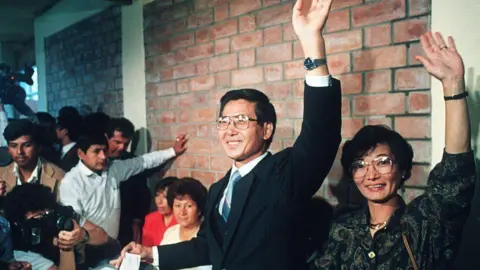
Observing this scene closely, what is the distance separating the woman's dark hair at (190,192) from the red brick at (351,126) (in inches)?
35.6

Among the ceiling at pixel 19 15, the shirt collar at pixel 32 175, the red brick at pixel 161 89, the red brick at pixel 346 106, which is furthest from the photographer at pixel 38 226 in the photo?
the ceiling at pixel 19 15

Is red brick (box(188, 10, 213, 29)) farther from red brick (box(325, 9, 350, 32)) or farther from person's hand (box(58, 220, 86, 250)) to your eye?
person's hand (box(58, 220, 86, 250))

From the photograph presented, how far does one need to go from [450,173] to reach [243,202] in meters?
0.66

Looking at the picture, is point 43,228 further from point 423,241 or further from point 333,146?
point 423,241

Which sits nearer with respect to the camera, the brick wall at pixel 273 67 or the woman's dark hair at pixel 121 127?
the brick wall at pixel 273 67

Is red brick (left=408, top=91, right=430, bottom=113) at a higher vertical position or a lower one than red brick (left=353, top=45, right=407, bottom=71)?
lower

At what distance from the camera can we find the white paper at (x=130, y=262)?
5.05 feet

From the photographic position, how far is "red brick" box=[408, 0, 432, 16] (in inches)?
57.8

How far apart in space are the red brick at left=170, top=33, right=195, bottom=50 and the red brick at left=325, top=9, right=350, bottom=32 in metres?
1.00

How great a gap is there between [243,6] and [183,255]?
52.4 inches

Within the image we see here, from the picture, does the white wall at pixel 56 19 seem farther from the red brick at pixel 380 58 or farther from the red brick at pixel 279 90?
the red brick at pixel 380 58

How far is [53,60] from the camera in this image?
4.09m

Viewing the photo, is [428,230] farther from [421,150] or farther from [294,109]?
[294,109]

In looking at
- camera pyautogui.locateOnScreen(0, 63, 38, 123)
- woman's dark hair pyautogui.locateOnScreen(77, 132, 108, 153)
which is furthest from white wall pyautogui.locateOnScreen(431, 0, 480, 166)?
camera pyautogui.locateOnScreen(0, 63, 38, 123)
